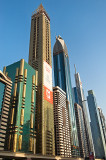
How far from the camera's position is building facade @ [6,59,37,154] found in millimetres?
90287

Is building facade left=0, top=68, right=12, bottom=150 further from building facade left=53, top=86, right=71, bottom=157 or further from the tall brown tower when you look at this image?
building facade left=53, top=86, right=71, bottom=157

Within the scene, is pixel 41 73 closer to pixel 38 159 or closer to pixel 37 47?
pixel 37 47

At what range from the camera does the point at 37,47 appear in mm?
153500

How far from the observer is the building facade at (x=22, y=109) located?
90287 mm

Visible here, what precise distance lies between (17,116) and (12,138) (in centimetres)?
1310

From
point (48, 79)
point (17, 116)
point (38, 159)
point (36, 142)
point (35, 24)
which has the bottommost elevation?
point (38, 159)

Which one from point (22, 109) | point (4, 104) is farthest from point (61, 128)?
point (4, 104)

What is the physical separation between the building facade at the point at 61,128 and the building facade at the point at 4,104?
63.2 m

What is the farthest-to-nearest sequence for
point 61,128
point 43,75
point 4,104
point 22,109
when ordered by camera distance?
point 61,128, point 43,75, point 4,104, point 22,109

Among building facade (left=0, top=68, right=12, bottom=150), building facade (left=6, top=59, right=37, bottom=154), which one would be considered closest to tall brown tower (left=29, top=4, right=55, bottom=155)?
building facade (left=6, top=59, right=37, bottom=154)

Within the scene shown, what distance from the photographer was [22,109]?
330 feet

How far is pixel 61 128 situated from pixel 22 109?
6986 cm

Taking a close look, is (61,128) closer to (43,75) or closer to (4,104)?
(43,75)

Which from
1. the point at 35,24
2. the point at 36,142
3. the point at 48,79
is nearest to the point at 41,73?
the point at 48,79
